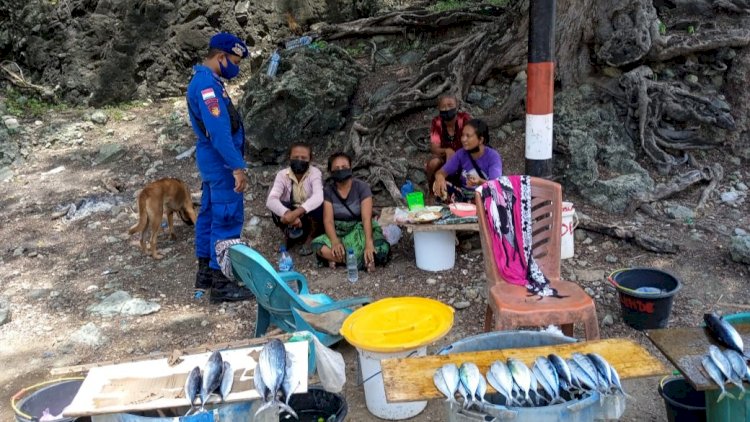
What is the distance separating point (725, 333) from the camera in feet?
9.00

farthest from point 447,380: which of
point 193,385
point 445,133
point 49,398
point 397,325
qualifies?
point 445,133

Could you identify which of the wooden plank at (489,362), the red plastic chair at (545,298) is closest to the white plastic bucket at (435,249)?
the red plastic chair at (545,298)

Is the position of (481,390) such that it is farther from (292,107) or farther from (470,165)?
(292,107)

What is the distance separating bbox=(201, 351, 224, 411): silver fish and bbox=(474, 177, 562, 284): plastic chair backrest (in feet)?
6.42

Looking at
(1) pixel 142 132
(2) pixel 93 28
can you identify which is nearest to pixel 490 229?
(1) pixel 142 132

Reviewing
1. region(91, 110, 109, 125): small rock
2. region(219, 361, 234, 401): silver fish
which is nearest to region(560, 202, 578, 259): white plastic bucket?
region(219, 361, 234, 401): silver fish

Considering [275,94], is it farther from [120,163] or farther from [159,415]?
[159,415]

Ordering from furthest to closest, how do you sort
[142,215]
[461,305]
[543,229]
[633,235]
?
[142,215] → [633,235] → [461,305] → [543,229]

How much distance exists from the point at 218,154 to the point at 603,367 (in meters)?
3.56

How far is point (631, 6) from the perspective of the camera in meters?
6.79

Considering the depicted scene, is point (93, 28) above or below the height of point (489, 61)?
above

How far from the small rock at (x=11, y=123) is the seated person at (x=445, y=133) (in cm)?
738

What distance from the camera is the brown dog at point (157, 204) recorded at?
6223 mm

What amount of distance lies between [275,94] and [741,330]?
622 cm
